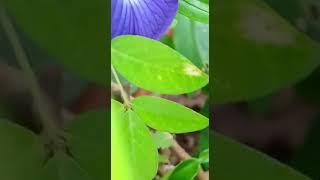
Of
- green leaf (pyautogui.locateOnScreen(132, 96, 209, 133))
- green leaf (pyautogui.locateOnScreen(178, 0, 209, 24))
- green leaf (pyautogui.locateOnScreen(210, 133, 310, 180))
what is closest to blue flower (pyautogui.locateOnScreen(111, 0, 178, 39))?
green leaf (pyautogui.locateOnScreen(178, 0, 209, 24))

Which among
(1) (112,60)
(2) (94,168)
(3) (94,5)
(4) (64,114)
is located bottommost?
(2) (94,168)

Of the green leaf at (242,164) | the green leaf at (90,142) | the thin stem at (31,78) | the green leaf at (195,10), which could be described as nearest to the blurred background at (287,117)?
the green leaf at (242,164)

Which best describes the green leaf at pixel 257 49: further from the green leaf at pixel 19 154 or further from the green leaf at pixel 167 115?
the green leaf at pixel 19 154

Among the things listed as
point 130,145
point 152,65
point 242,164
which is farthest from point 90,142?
point 242,164

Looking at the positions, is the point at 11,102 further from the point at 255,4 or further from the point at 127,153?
the point at 255,4

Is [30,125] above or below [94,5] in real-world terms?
below

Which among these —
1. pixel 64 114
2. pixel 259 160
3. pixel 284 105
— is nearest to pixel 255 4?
pixel 284 105

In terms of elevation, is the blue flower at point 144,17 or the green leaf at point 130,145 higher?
the blue flower at point 144,17
